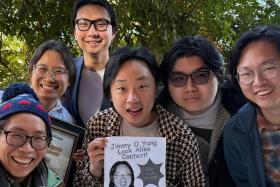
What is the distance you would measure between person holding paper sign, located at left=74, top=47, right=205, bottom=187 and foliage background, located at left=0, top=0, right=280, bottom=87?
1801 mm

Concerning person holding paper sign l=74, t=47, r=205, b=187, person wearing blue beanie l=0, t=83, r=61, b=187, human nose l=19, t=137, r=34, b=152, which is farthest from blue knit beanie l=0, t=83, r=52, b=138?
Answer: person holding paper sign l=74, t=47, r=205, b=187

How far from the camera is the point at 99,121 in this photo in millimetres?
2760

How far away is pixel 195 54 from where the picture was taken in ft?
8.86

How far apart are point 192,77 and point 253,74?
420mm

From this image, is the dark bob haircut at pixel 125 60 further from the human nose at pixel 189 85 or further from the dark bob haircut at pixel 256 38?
the dark bob haircut at pixel 256 38

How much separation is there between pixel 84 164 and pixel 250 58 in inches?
49.3

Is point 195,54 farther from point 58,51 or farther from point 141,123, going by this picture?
point 58,51

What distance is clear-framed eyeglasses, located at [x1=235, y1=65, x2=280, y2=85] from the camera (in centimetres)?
236

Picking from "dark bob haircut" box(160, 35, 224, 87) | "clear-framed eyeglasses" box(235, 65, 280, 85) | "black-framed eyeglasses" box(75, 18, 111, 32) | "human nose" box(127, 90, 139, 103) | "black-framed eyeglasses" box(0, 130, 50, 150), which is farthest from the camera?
"black-framed eyeglasses" box(75, 18, 111, 32)

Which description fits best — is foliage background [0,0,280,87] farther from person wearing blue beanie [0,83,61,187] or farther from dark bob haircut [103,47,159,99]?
person wearing blue beanie [0,83,61,187]

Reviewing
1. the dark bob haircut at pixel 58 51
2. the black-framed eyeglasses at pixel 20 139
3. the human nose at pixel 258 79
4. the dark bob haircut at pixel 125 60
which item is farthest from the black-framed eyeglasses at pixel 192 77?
the black-framed eyeglasses at pixel 20 139

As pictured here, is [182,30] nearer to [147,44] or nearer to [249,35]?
[147,44]

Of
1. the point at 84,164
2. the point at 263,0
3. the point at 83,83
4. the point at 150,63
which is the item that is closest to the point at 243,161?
the point at 150,63

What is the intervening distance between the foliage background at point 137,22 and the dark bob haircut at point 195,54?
63.6 inches
